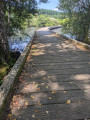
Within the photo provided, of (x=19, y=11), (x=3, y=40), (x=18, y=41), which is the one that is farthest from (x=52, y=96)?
(x=18, y=41)

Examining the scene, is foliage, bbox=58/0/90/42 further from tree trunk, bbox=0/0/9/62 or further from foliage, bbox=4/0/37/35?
tree trunk, bbox=0/0/9/62

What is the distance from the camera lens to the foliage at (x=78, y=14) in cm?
1119

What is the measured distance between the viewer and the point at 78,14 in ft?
38.2

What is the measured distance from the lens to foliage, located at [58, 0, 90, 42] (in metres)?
11.2

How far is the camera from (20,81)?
2744 millimetres

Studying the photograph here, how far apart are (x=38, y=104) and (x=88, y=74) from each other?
1.74 meters

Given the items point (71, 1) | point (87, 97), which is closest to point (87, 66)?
point (87, 97)

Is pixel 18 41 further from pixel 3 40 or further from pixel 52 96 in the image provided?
pixel 52 96

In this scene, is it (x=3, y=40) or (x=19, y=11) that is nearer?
(x=3, y=40)

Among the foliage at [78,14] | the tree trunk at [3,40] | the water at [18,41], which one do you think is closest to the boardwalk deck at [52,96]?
the tree trunk at [3,40]

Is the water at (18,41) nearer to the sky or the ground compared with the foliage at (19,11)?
nearer to the ground

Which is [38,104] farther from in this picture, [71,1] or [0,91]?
[71,1]

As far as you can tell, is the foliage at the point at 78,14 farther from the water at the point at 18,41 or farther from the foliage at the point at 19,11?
the water at the point at 18,41

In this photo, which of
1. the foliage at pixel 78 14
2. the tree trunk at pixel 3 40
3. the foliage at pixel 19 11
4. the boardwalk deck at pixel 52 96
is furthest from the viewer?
the foliage at pixel 78 14
